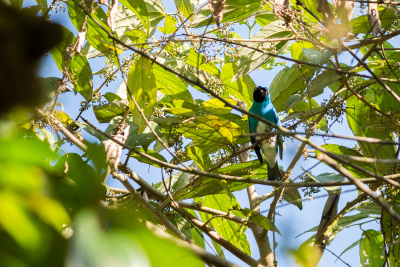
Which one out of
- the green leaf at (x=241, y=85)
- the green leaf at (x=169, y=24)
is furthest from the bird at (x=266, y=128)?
the green leaf at (x=169, y=24)

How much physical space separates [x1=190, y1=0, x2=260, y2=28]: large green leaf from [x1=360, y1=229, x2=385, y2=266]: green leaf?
5.86ft

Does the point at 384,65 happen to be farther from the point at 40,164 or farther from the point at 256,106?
the point at 40,164

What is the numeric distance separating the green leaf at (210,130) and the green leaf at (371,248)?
1.30 meters

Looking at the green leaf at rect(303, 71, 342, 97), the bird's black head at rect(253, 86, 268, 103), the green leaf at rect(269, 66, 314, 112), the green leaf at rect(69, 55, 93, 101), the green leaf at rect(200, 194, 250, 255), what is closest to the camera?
the green leaf at rect(303, 71, 342, 97)

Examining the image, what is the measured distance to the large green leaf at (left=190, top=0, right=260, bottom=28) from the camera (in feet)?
8.46

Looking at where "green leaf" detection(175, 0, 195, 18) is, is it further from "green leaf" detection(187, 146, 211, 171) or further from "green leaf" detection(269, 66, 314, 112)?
"green leaf" detection(187, 146, 211, 171)

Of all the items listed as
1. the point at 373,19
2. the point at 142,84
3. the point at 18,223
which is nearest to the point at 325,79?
the point at 373,19

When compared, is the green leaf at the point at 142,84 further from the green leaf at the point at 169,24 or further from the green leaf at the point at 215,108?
the green leaf at the point at 169,24

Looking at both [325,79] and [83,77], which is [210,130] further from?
[83,77]

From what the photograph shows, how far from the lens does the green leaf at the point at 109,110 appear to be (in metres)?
2.50

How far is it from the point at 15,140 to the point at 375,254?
292cm

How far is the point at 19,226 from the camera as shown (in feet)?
1.31

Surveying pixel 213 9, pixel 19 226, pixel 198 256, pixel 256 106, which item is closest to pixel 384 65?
pixel 213 9

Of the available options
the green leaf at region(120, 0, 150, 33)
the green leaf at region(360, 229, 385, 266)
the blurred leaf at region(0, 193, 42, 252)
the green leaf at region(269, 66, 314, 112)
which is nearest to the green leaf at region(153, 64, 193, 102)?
the green leaf at region(120, 0, 150, 33)
